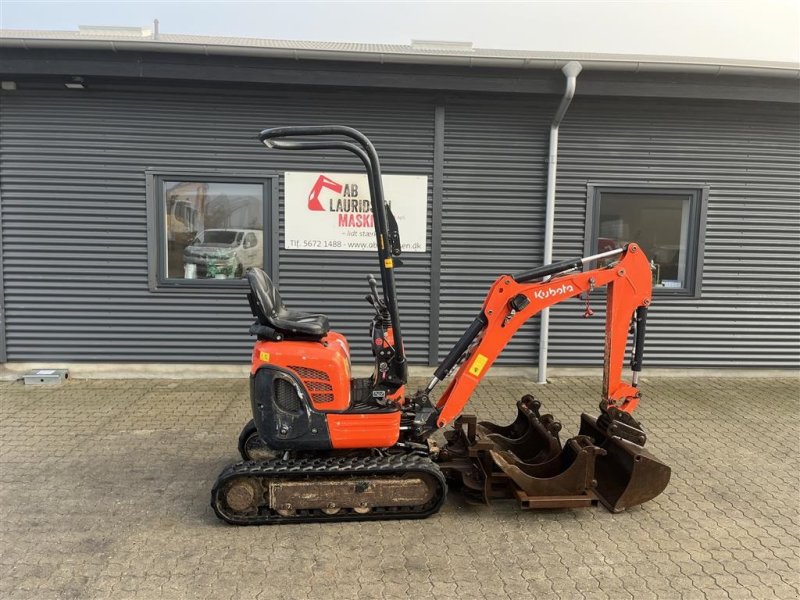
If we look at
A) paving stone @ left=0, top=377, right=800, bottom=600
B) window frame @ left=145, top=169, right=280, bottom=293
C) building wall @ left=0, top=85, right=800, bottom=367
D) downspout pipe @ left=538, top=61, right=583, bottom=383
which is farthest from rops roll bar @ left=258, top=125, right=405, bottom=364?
downspout pipe @ left=538, top=61, right=583, bottom=383

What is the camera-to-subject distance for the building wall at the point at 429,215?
22.4ft

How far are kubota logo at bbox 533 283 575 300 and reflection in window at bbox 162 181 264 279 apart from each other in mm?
4246

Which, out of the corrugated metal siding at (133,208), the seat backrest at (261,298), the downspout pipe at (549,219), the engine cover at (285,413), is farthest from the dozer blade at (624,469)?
the corrugated metal siding at (133,208)

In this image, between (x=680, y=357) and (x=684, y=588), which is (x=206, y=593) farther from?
(x=680, y=357)

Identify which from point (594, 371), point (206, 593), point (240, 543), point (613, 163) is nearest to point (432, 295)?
point (594, 371)

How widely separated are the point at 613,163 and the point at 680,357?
2677 millimetres

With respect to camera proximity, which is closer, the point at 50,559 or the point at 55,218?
the point at 50,559

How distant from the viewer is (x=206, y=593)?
288 cm

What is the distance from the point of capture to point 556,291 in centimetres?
381

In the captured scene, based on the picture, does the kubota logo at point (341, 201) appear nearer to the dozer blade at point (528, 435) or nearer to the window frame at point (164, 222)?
the window frame at point (164, 222)

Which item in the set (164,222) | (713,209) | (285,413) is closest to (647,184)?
(713,209)

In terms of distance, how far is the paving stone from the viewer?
2.96 m

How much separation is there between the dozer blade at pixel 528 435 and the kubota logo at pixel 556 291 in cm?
101

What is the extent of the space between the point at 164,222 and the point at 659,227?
249 inches
